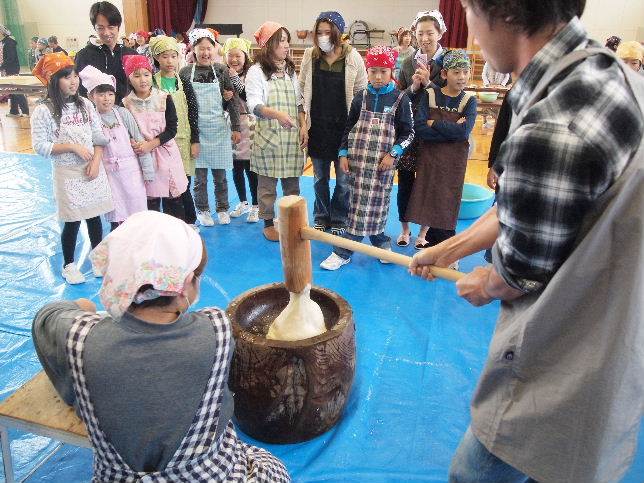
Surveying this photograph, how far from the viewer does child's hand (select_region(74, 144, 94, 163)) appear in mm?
2854

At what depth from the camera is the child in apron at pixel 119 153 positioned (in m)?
3.04

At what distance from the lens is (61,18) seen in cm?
1246

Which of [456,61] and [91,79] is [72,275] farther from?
[456,61]

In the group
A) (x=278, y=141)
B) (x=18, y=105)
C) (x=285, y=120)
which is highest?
(x=285, y=120)

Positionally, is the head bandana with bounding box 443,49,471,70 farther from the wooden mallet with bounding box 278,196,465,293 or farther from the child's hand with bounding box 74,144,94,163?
the child's hand with bounding box 74,144,94,163

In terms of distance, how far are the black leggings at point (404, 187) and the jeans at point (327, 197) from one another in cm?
37

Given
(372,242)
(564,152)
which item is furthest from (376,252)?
(372,242)

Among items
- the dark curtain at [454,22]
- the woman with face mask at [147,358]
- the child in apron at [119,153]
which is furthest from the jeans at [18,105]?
the woman with face mask at [147,358]

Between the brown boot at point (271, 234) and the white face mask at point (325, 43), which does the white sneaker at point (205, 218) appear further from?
→ the white face mask at point (325, 43)

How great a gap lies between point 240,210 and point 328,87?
4.41 ft

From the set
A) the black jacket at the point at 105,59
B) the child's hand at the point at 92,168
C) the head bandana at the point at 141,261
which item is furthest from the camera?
the black jacket at the point at 105,59

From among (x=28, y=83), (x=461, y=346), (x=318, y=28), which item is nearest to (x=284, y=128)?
(x=318, y=28)

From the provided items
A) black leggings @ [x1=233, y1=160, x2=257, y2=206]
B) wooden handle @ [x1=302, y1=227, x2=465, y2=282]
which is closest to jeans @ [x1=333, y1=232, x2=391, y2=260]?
black leggings @ [x1=233, y1=160, x2=257, y2=206]

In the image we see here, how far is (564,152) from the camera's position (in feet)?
2.49
